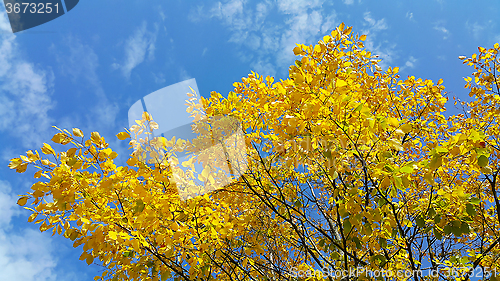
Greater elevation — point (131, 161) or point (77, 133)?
point (77, 133)

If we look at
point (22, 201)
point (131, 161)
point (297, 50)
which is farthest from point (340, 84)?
point (22, 201)

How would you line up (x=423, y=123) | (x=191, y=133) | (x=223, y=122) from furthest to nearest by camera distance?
(x=423, y=123)
(x=191, y=133)
(x=223, y=122)

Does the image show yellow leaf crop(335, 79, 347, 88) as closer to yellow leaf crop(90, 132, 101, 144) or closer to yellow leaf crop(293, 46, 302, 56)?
yellow leaf crop(293, 46, 302, 56)

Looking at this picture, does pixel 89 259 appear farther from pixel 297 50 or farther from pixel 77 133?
pixel 297 50

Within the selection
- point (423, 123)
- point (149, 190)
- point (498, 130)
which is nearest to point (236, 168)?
point (149, 190)

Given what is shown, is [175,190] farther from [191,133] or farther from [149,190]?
[191,133]

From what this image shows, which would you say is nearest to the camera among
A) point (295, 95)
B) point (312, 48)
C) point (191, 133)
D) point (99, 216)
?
point (295, 95)

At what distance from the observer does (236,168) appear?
10.7ft

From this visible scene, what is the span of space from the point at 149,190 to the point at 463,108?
6.42 metres

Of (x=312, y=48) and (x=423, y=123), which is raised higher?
(x=423, y=123)

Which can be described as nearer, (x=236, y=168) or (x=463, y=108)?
(x=236, y=168)

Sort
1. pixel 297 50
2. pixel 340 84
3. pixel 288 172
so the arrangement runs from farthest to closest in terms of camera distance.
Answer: pixel 288 172
pixel 297 50
pixel 340 84

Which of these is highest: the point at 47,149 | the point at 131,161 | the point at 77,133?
the point at 77,133

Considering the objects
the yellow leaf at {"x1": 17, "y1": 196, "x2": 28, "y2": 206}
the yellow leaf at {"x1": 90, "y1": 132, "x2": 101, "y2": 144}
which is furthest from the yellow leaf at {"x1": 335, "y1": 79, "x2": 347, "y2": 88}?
the yellow leaf at {"x1": 17, "y1": 196, "x2": 28, "y2": 206}
